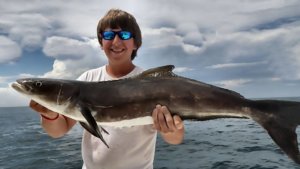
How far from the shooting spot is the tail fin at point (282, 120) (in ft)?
12.6

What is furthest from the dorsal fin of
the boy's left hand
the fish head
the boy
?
the fish head

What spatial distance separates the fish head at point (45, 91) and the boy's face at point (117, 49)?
80cm

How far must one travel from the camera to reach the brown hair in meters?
5.30

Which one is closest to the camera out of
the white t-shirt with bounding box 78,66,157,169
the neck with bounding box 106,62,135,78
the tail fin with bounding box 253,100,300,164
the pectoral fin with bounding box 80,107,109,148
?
the tail fin with bounding box 253,100,300,164

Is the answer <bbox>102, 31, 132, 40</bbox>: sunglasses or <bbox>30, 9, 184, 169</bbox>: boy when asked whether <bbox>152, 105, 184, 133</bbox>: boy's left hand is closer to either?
<bbox>30, 9, 184, 169</bbox>: boy

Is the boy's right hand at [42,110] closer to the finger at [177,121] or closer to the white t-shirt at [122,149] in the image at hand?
the white t-shirt at [122,149]

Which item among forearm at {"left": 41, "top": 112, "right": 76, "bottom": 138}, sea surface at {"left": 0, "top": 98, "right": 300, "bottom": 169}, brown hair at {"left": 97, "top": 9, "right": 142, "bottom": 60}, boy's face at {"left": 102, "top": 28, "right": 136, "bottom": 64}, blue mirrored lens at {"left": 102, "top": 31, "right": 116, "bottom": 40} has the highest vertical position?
brown hair at {"left": 97, "top": 9, "right": 142, "bottom": 60}

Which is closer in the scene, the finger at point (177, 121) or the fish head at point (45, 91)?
the finger at point (177, 121)

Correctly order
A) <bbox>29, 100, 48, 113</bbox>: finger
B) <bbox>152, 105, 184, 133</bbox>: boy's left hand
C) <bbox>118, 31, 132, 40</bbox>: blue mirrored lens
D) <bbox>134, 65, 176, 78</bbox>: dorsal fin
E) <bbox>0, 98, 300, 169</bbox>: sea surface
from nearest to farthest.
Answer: <bbox>152, 105, 184, 133</bbox>: boy's left hand < <bbox>134, 65, 176, 78</bbox>: dorsal fin < <bbox>29, 100, 48, 113</bbox>: finger < <bbox>118, 31, 132, 40</bbox>: blue mirrored lens < <bbox>0, 98, 300, 169</bbox>: sea surface

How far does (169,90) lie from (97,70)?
1.51m

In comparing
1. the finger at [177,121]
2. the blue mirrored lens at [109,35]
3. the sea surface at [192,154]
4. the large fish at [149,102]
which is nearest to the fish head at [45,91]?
the large fish at [149,102]

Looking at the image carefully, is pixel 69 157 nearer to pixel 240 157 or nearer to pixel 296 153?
pixel 240 157

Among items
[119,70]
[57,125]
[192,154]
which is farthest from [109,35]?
[192,154]

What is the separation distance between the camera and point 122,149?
484cm
